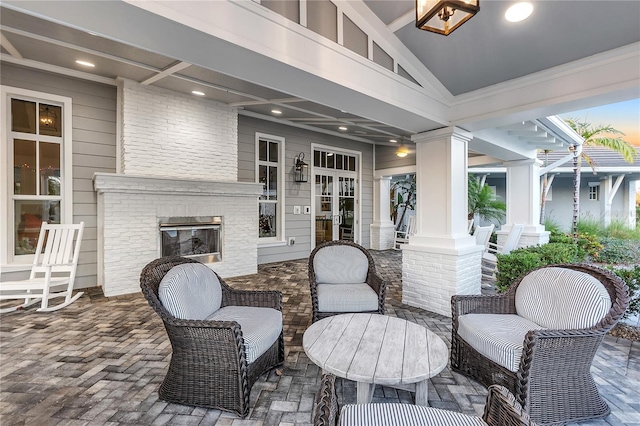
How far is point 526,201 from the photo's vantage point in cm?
670

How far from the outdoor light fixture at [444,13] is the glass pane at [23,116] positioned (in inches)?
209

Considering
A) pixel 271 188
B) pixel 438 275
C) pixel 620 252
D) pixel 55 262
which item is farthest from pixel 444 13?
pixel 620 252

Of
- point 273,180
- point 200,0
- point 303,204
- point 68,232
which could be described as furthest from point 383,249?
point 200,0

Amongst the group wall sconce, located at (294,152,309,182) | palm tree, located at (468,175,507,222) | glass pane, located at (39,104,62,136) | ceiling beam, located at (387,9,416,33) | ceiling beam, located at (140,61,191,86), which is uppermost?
ceiling beam, located at (140,61,191,86)

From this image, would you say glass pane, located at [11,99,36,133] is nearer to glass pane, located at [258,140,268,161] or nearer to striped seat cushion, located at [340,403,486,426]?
glass pane, located at [258,140,268,161]

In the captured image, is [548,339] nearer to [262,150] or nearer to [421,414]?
[421,414]

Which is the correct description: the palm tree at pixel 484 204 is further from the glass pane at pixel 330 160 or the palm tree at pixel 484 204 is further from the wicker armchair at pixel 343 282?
the wicker armchair at pixel 343 282

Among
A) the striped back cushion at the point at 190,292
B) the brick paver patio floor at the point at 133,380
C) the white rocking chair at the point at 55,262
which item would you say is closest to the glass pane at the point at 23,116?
the white rocking chair at the point at 55,262

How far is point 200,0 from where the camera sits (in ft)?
5.92

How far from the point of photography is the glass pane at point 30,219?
4.19 metres

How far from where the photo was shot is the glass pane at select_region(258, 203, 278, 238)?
21.3 ft

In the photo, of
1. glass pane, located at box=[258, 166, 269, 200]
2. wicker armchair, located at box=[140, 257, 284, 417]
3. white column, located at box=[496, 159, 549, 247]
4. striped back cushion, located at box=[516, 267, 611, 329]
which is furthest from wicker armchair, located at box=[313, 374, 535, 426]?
white column, located at box=[496, 159, 549, 247]

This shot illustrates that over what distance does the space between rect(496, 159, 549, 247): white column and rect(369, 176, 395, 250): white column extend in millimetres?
2882

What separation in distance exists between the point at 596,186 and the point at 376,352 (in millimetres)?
14508
